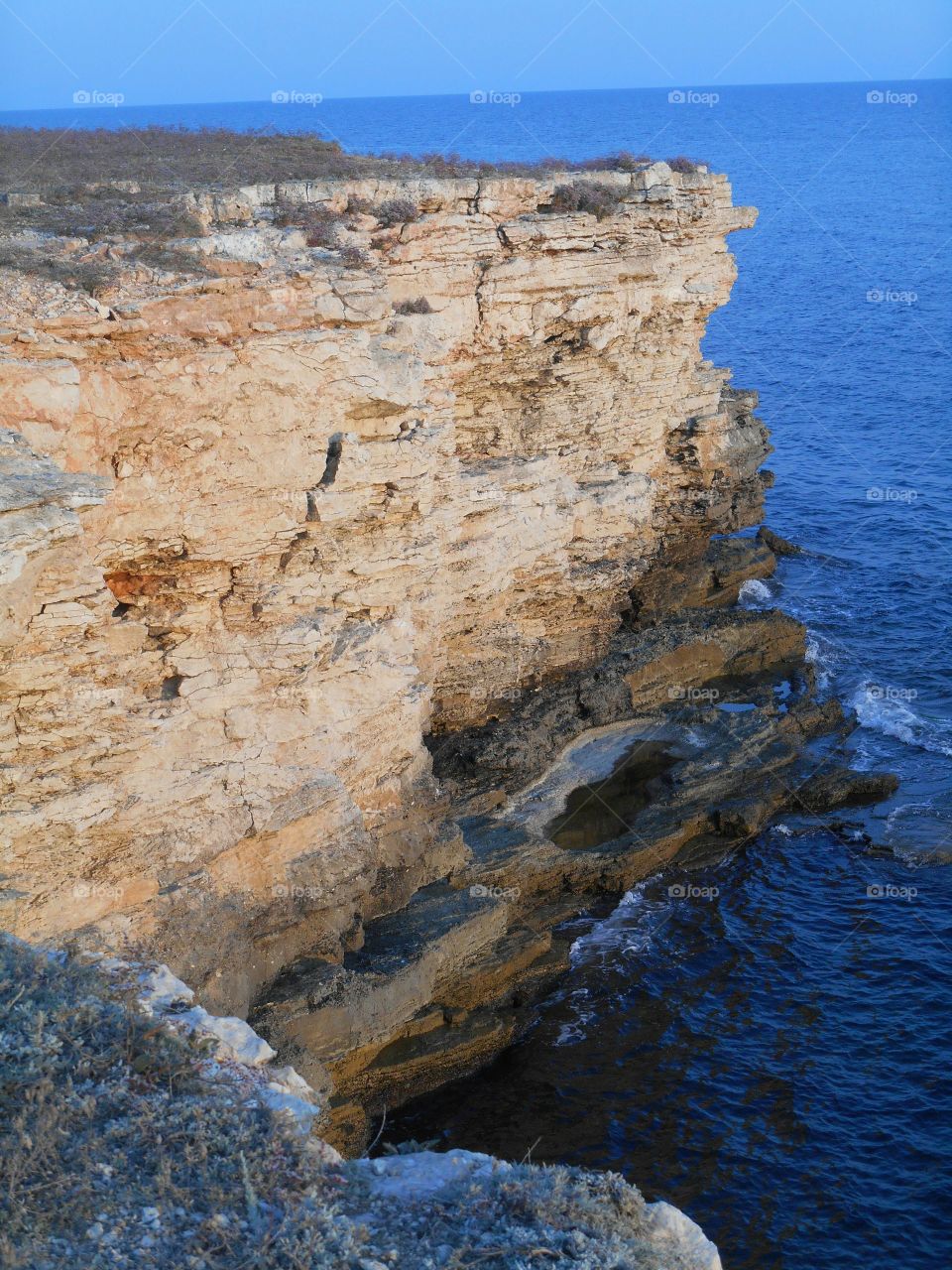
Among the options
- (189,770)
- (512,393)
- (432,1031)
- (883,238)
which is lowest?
(432,1031)

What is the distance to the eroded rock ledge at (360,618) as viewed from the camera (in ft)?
55.8

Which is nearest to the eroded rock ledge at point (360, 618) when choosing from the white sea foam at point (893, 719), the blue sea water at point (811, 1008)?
the blue sea water at point (811, 1008)

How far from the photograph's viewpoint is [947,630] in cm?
3366

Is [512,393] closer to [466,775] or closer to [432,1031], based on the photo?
[466,775]

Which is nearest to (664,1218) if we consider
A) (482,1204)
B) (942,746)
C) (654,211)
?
(482,1204)

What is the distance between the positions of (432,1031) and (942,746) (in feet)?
50.2

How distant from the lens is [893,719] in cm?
2952

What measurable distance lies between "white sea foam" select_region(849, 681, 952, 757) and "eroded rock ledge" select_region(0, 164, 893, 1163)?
61.9 inches

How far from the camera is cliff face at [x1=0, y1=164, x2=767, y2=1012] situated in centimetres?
1667

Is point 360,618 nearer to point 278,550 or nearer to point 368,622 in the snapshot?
point 368,622

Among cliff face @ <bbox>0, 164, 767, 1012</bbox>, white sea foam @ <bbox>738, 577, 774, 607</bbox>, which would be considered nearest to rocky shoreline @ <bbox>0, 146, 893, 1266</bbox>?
cliff face @ <bbox>0, 164, 767, 1012</bbox>

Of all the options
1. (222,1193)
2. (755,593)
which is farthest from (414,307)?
(222,1193)

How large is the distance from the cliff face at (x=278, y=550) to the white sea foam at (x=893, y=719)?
357 inches

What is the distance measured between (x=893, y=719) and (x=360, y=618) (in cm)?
1531
